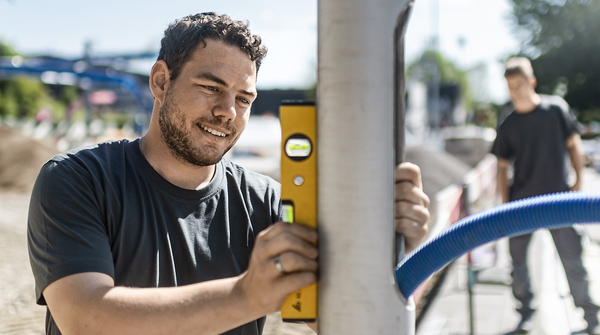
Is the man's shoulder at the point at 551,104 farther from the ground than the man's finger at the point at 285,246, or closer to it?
farther from the ground

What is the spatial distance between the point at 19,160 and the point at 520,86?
1507 cm

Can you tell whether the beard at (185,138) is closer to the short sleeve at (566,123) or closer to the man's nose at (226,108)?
the man's nose at (226,108)

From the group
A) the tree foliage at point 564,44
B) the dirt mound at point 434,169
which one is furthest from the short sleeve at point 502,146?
the tree foliage at point 564,44

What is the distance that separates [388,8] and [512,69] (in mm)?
3974

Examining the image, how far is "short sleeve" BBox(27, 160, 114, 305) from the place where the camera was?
45.2 inches

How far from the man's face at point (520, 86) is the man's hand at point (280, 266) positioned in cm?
400

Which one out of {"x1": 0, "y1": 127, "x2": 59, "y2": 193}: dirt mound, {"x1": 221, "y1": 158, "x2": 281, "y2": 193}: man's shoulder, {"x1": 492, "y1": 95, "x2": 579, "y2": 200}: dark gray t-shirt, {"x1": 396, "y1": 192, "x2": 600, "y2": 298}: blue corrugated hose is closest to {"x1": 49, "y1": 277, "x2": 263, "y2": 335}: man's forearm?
{"x1": 396, "y1": 192, "x2": 600, "y2": 298}: blue corrugated hose

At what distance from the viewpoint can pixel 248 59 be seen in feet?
5.27

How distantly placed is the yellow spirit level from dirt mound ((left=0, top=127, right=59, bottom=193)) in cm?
1441

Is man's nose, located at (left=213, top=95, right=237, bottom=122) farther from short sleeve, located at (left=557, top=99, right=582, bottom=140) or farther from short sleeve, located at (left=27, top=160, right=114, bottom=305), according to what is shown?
short sleeve, located at (left=557, top=99, right=582, bottom=140)

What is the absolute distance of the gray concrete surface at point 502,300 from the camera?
4312 millimetres

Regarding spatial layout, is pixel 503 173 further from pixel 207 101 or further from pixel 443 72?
pixel 443 72

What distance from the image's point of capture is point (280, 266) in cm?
85

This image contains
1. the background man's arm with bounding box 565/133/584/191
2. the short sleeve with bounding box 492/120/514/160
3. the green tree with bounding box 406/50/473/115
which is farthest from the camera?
the green tree with bounding box 406/50/473/115
